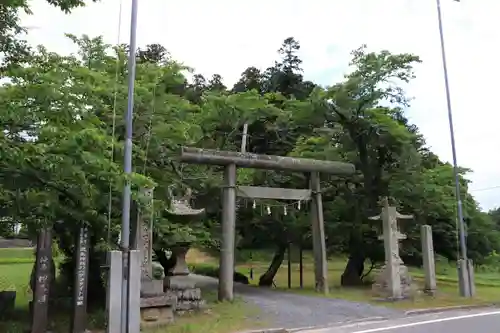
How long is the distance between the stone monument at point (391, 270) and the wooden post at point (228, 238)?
525 centimetres

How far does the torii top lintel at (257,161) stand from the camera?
554 inches

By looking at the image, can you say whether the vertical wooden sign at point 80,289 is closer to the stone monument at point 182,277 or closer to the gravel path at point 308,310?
the stone monument at point 182,277

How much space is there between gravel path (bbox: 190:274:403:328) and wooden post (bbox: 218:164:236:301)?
784 mm

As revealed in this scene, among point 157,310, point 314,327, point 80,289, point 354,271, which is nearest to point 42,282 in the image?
point 80,289

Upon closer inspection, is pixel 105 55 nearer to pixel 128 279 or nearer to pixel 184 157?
pixel 184 157

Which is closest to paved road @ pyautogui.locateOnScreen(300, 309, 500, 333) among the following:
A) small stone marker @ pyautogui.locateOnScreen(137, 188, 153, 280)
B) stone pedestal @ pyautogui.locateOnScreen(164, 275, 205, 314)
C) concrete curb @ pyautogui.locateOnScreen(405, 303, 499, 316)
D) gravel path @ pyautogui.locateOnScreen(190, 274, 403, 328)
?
concrete curb @ pyautogui.locateOnScreen(405, 303, 499, 316)

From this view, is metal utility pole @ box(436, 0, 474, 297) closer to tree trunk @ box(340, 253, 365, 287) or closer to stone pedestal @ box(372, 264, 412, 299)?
stone pedestal @ box(372, 264, 412, 299)

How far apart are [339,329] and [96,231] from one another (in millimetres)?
5951

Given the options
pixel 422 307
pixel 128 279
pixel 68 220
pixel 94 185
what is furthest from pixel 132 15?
pixel 422 307

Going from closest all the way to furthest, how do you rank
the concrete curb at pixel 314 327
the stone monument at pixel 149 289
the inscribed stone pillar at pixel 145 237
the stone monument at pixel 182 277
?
the concrete curb at pixel 314 327, the stone monument at pixel 149 289, the inscribed stone pillar at pixel 145 237, the stone monument at pixel 182 277

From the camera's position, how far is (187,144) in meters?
16.9

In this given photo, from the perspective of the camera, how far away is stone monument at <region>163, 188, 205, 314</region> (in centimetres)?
1209

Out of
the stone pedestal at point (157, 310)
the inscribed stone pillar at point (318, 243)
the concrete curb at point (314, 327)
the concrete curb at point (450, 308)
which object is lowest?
the concrete curb at point (450, 308)

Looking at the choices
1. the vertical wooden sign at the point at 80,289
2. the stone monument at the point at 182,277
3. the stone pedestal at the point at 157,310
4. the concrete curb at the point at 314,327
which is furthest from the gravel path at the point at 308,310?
the vertical wooden sign at the point at 80,289
